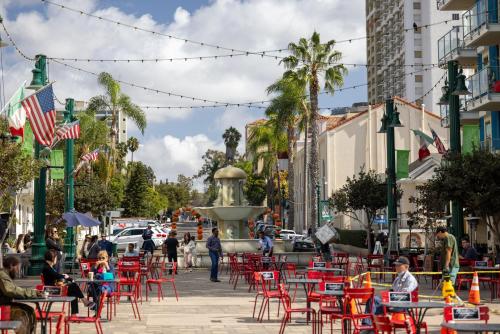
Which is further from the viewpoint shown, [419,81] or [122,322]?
[419,81]

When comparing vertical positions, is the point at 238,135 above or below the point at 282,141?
above

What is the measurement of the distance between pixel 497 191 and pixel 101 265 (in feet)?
42.0

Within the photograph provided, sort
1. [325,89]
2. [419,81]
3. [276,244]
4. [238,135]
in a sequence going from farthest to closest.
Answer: [238,135], [419,81], [325,89], [276,244]

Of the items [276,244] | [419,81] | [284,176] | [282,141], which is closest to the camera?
[276,244]

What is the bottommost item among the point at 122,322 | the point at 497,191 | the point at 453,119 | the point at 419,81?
the point at 122,322

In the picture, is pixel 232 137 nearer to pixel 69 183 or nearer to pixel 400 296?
pixel 69 183

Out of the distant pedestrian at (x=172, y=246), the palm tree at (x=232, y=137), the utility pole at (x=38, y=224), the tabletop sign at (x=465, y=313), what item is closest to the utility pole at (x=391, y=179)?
the distant pedestrian at (x=172, y=246)

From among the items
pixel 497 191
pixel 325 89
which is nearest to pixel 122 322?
pixel 497 191

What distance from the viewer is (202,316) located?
57.8 ft

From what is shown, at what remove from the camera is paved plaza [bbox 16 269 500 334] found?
1540 centimetres

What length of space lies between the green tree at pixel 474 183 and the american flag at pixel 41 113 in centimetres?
1114

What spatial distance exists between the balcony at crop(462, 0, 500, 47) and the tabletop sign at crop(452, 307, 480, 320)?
26.4 m

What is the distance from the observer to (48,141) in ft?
77.7

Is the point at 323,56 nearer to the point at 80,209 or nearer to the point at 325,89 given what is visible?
the point at 325,89
